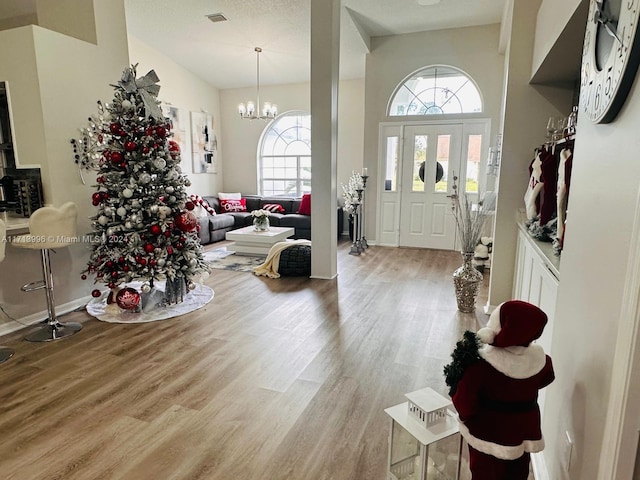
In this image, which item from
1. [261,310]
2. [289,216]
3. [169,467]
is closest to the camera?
[169,467]

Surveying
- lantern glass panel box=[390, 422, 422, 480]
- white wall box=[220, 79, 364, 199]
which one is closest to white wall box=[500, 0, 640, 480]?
lantern glass panel box=[390, 422, 422, 480]

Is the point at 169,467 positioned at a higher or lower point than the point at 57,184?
lower

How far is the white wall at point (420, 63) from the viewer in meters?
6.03

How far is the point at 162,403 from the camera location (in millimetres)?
2285

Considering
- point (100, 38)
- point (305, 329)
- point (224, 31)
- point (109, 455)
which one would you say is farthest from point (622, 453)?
point (224, 31)

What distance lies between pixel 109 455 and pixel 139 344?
127cm

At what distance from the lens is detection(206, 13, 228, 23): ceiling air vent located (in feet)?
18.5

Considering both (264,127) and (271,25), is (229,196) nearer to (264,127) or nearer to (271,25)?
(264,127)

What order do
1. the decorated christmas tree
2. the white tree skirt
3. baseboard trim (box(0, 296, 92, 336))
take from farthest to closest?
the white tree skirt → the decorated christmas tree → baseboard trim (box(0, 296, 92, 336))

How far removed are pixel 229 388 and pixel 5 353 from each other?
1800 mm

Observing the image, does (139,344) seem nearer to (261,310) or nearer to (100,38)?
(261,310)

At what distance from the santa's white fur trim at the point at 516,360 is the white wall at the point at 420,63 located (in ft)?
18.3

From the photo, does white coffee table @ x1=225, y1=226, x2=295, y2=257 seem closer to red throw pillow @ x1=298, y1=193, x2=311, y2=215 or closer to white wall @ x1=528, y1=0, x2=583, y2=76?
red throw pillow @ x1=298, y1=193, x2=311, y2=215

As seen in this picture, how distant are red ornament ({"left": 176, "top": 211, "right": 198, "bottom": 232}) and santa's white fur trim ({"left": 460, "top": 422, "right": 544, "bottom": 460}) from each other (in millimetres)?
2987
